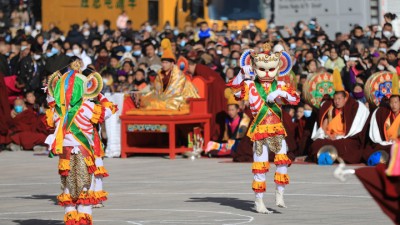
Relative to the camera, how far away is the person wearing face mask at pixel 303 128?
2258 centimetres

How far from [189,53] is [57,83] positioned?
478 inches

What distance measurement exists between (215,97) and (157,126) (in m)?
1.52

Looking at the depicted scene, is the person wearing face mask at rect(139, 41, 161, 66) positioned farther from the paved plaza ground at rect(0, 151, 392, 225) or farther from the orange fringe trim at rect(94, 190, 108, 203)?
the orange fringe trim at rect(94, 190, 108, 203)

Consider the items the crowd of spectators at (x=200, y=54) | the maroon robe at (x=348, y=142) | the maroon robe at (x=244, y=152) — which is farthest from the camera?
the crowd of spectators at (x=200, y=54)

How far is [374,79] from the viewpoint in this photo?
2177cm

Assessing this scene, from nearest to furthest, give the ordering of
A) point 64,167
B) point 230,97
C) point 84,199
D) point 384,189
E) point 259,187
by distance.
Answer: point 384,189, point 64,167, point 84,199, point 259,187, point 230,97

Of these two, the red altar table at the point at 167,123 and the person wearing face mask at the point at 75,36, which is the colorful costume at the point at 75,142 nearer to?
the red altar table at the point at 167,123

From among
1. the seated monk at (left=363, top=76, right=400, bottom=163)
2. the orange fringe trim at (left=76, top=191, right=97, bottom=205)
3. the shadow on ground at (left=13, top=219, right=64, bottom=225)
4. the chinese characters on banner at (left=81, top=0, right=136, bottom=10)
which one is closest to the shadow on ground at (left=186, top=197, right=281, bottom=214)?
the shadow on ground at (left=13, top=219, right=64, bottom=225)

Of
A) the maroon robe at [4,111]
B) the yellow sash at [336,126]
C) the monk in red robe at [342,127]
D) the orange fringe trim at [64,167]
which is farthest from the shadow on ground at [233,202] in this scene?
the maroon robe at [4,111]

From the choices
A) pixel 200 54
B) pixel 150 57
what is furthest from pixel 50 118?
pixel 150 57

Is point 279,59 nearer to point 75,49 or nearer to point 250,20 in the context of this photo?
point 75,49

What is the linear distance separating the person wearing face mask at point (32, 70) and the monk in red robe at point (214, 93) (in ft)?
11.7

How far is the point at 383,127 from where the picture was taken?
21.2 m

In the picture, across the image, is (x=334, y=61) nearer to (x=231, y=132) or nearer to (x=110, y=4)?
(x=231, y=132)
